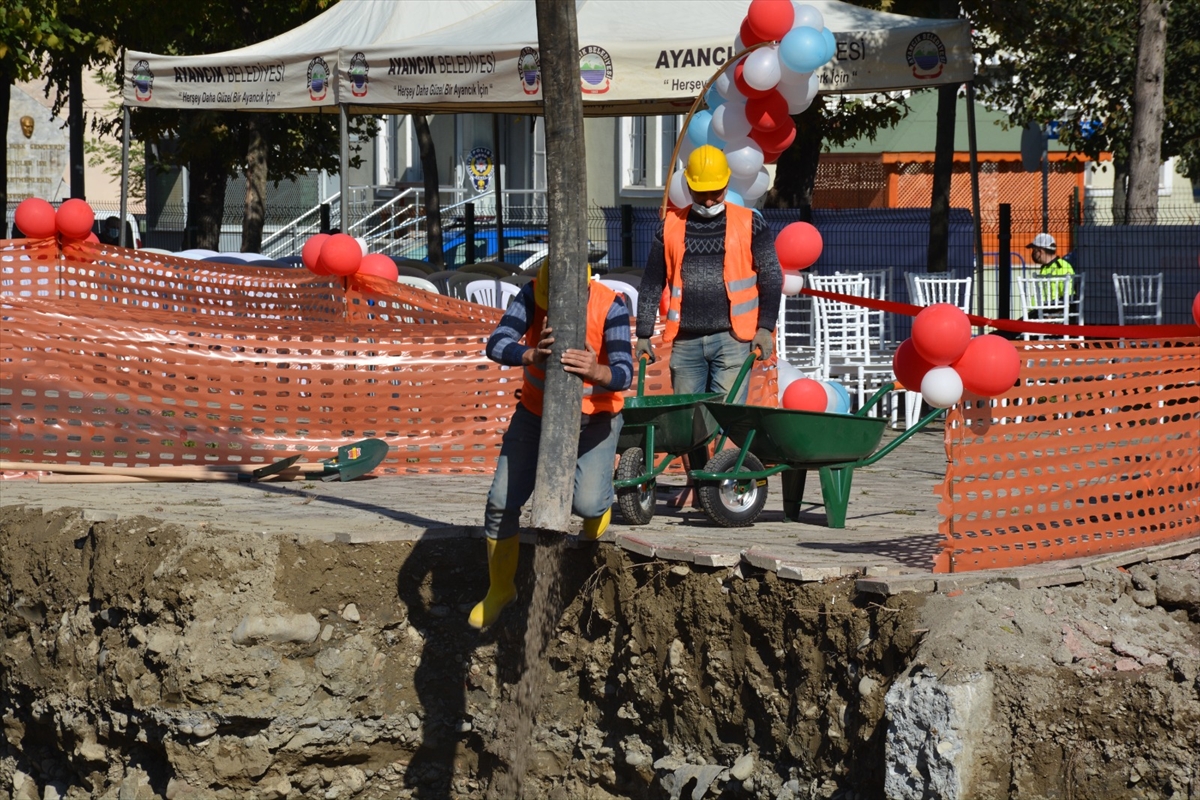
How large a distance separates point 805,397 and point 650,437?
1.04 metres

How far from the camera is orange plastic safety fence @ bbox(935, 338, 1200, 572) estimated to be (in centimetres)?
601

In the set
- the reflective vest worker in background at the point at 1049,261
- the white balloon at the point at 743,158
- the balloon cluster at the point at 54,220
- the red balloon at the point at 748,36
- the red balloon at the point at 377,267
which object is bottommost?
the red balloon at the point at 377,267

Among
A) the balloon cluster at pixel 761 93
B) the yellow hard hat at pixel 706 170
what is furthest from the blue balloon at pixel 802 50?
the yellow hard hat at pixel 706 170

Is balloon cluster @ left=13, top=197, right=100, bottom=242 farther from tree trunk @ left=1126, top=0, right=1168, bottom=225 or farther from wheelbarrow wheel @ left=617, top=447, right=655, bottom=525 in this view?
tree trunk @ left=1126, top=0, right=1168, bottom=225

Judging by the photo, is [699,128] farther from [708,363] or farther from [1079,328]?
[1079,328]

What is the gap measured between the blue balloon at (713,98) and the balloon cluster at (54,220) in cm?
544

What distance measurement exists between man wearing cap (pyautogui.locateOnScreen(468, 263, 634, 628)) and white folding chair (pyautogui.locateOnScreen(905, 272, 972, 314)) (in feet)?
23.4

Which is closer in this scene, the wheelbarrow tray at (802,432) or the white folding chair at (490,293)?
the wheelbarrow tray at (802,432)

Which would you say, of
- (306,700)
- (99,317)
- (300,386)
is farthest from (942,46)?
(306,700)

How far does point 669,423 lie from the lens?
7402mm

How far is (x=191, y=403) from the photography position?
9.66 metres

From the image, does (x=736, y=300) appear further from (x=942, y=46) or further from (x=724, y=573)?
(x=942, y=46)

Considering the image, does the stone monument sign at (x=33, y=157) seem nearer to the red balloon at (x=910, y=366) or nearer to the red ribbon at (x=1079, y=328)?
the red ribbon at (x=1079, y=328)

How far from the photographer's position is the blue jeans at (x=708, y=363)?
7.97m
